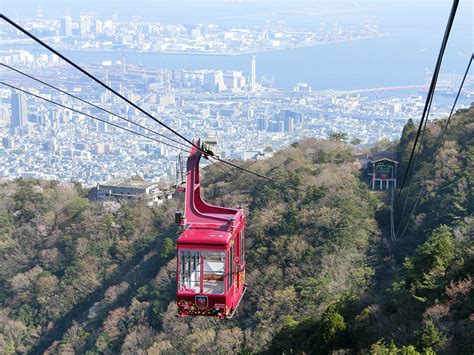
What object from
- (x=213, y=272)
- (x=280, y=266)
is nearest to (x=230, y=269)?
(x=213, y=272)

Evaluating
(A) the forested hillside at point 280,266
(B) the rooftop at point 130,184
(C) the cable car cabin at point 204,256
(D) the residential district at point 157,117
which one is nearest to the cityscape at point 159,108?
(D) the residential district at point 157,117

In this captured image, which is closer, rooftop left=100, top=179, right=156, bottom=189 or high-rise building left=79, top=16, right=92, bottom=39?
rooftop left=100, top=179, right=156, bottom=189

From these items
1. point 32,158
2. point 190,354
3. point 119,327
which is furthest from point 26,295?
point 32,158

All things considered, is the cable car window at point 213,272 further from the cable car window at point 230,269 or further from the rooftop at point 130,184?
the rooftop at point 130,184

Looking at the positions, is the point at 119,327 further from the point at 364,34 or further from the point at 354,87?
the point at 364,34

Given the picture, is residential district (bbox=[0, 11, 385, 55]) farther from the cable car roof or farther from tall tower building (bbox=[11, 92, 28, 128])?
the cable car roof

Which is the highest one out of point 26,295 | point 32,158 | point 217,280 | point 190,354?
point 217,280

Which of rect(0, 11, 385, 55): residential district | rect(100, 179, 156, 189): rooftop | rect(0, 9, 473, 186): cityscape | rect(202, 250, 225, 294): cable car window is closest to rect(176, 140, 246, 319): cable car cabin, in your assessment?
rect(202, 250, 225, 294): cable car window
